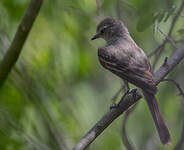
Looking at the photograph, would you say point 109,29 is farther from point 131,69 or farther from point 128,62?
point 131,69

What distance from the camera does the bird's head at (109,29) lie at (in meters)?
5.48

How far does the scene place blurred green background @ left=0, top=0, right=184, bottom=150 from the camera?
424 cm

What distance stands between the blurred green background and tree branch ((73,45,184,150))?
10.6 inches

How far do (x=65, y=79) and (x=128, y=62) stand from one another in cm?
106

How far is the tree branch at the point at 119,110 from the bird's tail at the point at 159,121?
225mm

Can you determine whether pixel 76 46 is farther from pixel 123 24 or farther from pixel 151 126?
pixel 151 126

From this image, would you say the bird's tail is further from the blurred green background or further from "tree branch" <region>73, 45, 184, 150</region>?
the blurred green background

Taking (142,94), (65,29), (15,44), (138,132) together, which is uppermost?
(15,44)

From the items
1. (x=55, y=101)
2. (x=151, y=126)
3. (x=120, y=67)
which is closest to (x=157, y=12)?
(x=120, y=67)

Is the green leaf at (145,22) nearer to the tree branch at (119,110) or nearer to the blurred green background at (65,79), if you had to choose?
the blurred green background at (65,79)

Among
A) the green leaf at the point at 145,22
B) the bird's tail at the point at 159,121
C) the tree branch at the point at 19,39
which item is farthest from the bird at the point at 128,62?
the tree branch at the point at 19,39

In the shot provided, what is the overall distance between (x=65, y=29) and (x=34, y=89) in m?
1.15

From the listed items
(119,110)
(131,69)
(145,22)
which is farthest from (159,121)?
(145,22)

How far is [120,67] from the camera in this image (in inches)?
183
